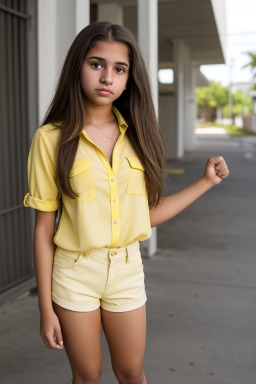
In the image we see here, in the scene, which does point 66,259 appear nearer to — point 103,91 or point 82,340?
point 82,340

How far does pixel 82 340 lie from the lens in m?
1.84

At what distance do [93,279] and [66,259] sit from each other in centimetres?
12

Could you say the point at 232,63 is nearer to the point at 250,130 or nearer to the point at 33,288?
the point at 250,130

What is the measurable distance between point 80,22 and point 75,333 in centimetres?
306

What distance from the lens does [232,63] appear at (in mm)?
89000

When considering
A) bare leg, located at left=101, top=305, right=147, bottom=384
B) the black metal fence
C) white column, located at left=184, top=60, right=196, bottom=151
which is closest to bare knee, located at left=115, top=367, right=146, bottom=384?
bare leg, located at left=101, top=305, right=147, bottom=384

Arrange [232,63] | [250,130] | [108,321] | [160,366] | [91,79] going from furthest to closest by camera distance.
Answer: [232,63]
[250,130]
[160,366]
[108,321]
[91,79]

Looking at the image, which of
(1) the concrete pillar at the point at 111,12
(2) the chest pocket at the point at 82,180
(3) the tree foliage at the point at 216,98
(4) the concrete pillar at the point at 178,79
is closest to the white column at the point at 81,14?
(2) the chest pocket at the point at 82,180

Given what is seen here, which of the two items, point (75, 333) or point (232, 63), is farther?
point (232, 63)

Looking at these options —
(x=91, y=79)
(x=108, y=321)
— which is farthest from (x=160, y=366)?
(x=91, y=79)

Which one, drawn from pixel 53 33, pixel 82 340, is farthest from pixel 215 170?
pixel 53 33

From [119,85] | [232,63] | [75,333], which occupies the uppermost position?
[232,63]

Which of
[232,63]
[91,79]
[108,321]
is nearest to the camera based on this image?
[91,79]

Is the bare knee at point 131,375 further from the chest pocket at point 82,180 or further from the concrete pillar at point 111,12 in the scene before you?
the concrete pillar at point 111,12
